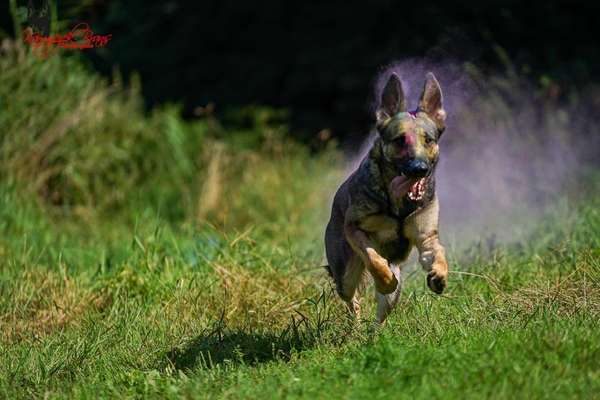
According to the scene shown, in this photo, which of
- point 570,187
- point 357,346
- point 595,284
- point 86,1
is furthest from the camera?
point 86,1

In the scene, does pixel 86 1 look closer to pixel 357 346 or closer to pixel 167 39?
pixel 167 39

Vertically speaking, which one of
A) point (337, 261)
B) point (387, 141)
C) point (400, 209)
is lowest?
point (337, 261)

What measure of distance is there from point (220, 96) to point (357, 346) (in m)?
11.1

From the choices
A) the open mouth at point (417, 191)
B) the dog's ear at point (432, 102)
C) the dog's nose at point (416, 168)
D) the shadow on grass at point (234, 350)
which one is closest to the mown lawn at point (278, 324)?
the shadow on grass at point (234, 350)

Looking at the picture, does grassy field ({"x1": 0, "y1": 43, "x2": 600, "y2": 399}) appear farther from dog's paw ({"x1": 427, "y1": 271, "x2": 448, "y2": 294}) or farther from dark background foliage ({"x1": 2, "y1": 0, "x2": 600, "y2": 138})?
dark background foliage ({"x1": 2, "y1": 0, "x2": 600, "y2": 138})

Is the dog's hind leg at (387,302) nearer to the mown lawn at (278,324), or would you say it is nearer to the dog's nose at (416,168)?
the mown lawn at (278,324)

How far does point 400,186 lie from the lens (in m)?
6.12

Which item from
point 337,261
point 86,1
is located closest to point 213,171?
point 86,1

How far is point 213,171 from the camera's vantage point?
1310 cm

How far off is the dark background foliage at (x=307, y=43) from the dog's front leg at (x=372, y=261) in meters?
7.20

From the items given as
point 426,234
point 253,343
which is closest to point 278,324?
point 253,343

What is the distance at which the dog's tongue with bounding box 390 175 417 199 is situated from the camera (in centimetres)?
608

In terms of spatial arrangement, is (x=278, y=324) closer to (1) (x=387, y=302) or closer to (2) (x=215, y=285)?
(2) (x=215, y=285)

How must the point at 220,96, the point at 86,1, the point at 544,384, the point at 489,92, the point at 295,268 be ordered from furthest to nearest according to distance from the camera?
the point at 220,96
the point at 86,1
the point at 489,92
the point at 295,268
the point at 544,384
